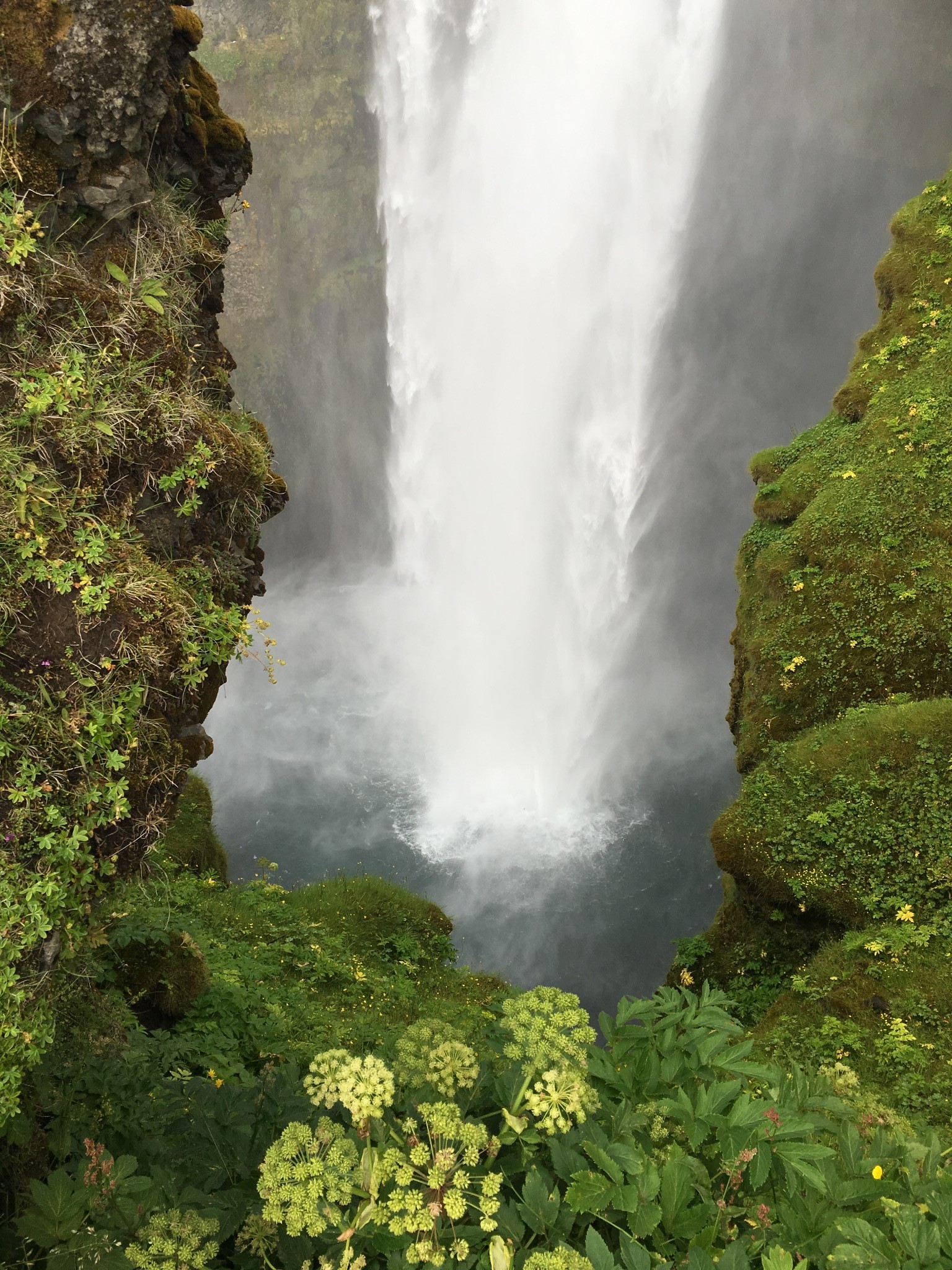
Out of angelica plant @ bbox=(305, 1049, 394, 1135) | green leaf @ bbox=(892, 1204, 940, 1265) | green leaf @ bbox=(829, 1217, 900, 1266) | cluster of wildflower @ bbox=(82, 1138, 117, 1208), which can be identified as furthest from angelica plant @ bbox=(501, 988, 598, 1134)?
cluster of wildflower @ bbox=(82, 1138, 117, 1208)

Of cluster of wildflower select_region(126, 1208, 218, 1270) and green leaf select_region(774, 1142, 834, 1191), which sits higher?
green leaf select_region(774, 1142, 834, 1191)

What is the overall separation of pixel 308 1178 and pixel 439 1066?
17.7 inches

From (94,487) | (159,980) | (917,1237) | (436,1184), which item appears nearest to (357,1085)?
(436,1184)

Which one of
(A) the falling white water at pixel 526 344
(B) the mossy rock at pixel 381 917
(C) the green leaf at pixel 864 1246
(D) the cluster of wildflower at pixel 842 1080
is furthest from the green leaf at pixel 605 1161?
(A) the falling white water at pixel 526 344

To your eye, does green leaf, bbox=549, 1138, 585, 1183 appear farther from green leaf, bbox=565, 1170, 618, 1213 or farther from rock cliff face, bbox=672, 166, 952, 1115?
rock cliff face, bbox=672, 166, 952, 1115

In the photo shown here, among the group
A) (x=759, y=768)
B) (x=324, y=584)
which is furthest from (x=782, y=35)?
(x=324, y=584)

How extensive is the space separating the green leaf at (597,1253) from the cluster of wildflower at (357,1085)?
52 cm

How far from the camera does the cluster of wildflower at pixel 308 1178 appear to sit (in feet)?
5.09

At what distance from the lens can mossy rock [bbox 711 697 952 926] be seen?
22.4 feet

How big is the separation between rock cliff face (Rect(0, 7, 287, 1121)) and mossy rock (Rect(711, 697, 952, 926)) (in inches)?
240

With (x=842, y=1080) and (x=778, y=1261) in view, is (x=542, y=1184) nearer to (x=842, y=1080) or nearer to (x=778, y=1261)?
(x=778, y=1261)

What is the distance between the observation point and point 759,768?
832 cm

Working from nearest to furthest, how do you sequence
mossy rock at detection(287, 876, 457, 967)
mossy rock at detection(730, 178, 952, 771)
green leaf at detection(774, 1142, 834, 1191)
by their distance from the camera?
green leaf at detection(774, 1142, 834, 1191)
mossy rock at detection(730, 178, 952, 771)
mossy rock at detection(287, 876, 457, 967)

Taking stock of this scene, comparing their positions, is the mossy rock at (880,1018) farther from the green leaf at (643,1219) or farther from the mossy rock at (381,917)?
the mossy rock at (381,917)
